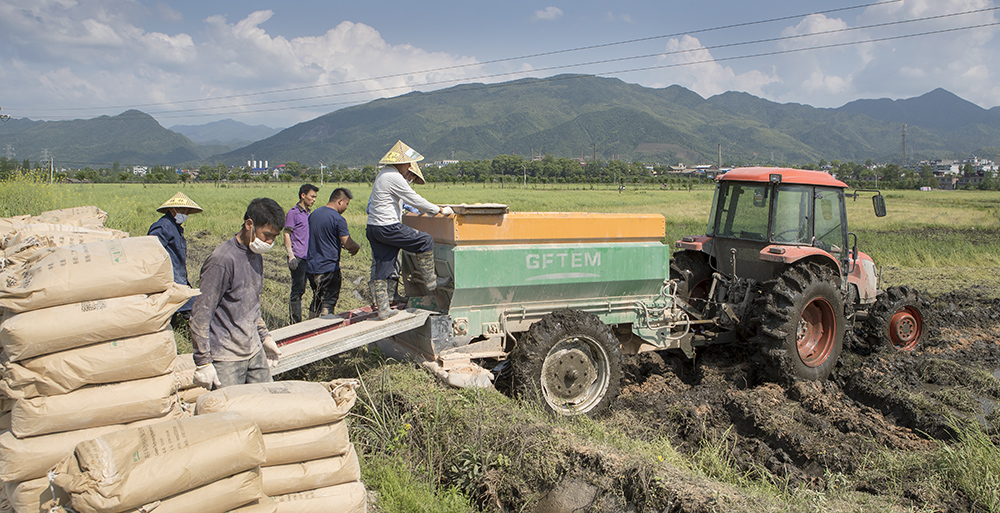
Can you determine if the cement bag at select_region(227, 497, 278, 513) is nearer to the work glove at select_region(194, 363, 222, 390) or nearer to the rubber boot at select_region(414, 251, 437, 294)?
the work glove at select_region(194, 363, 222, 390)

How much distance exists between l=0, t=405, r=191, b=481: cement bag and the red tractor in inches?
209

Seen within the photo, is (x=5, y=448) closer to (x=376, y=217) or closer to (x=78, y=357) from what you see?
(x=78, y=357)

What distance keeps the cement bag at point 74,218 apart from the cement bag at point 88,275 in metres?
4.96

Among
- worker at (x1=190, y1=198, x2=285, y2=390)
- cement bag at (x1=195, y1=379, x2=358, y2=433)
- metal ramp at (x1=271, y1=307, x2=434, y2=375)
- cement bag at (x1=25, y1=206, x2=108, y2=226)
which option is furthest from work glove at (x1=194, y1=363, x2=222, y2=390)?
cement bag at (x1=25, y1=206, x2=108, y2=226)

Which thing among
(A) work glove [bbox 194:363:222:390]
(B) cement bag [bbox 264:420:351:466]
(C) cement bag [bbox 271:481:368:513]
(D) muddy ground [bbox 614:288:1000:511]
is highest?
(A) work glove [bbox 194:363:222:390]

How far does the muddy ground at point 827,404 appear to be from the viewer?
471cm

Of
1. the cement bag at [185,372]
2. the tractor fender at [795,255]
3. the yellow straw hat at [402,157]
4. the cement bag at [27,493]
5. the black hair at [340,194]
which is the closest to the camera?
the cement bag at [27,493]

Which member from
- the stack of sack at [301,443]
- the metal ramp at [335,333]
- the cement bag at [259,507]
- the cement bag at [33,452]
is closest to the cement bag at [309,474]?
the stack of sack at [301,443]

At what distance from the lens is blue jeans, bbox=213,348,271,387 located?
12.4 ft

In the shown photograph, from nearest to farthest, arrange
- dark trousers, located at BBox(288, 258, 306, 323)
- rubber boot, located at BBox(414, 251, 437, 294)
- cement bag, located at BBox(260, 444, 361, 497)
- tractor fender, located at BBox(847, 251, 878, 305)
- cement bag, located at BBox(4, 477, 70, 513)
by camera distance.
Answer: cement bag, located at BBox(4, 477, 70, 513)
cement bag, located at BBox(260, 444, 361, 497)
rubber boot, located at BBox(414, 251, 437, 294)
dark trousers, located at BBox(288, 258, 306, 323)
tractor fender, located at BBox(847, 251, 878, 305)

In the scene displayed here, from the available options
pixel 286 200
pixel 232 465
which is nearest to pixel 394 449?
pixel 232 465

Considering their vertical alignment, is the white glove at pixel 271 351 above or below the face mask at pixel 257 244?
below

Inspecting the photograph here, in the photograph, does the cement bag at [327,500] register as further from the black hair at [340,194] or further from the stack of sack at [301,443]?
the black hair at [340,194]

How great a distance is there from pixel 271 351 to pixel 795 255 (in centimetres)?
530
